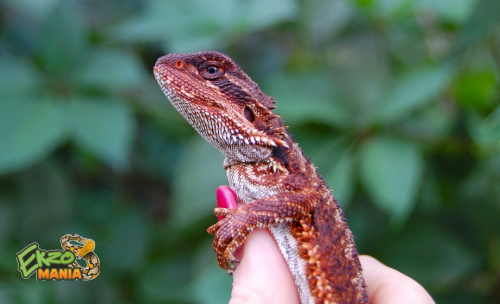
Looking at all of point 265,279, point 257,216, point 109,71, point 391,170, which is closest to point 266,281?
A: point 265,279

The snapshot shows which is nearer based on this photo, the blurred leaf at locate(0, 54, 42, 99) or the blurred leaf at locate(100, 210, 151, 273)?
the blurred leaf at locate(0, 54, 42, 99)

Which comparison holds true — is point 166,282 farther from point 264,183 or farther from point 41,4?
point 41,4

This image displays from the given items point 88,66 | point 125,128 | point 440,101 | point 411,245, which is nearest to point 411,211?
point 411,245

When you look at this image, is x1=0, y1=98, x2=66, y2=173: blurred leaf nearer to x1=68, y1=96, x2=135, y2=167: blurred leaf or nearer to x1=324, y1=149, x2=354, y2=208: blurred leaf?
x1=68, y1=96, x2=135, y2=167: blurred leaf

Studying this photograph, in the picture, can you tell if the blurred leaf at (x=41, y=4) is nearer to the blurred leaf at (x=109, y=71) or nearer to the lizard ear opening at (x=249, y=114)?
the blurred leaf at (x=109, y=71)

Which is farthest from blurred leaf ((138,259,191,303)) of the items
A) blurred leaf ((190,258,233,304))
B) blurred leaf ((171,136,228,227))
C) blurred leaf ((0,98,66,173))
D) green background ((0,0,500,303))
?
blurred leaf ((0,98,66,173))
